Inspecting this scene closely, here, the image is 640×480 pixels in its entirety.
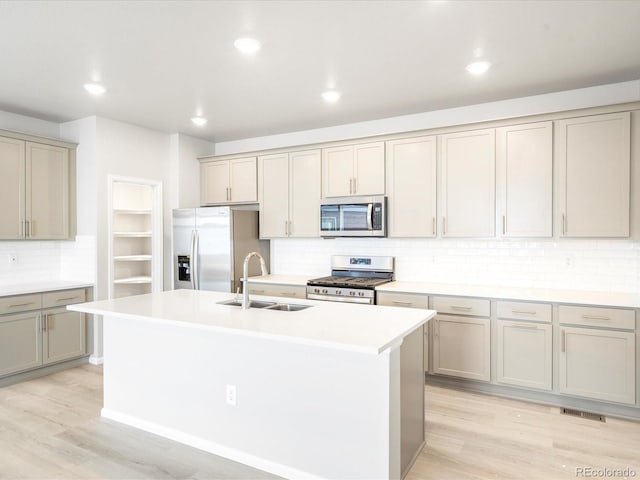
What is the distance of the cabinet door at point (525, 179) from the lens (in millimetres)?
3691

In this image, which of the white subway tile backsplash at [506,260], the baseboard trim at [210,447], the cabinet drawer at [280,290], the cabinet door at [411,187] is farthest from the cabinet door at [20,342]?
the cabinet door at [411,187]

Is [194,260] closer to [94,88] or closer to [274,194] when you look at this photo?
[274,194]

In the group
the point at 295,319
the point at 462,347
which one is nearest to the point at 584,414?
the point at 462,347

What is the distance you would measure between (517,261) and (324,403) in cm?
265

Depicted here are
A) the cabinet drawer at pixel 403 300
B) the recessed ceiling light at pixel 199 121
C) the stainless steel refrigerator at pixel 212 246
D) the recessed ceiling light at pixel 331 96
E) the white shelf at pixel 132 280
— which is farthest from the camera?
the white shelf at pixel 132 280

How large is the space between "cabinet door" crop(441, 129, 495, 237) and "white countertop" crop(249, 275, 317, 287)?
167 centimetres

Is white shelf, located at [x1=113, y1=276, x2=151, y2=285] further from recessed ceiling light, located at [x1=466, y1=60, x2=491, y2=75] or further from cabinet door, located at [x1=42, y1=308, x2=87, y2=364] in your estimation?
recessed ceiling light, located at [x1=466, y1=60, x2=491, y2=75]

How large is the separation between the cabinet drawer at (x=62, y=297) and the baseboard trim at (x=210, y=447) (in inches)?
62.1

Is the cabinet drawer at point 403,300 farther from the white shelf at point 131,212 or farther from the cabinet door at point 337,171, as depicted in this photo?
the white shelf at point 131,212

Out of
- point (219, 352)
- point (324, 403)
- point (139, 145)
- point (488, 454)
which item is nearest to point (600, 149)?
point (488, 454)

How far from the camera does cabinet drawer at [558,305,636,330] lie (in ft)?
10.4

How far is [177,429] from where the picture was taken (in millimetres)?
2936

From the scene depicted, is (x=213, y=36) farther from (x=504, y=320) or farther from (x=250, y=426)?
(x=504, y=320)

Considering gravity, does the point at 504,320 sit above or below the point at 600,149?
below
